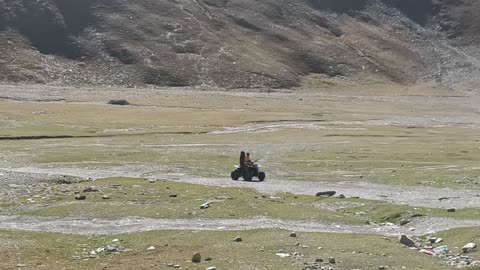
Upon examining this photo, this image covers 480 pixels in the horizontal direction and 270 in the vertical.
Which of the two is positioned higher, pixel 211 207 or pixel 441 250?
pixel 441 250

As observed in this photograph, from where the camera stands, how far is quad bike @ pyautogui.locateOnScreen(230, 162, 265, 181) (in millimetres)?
57344

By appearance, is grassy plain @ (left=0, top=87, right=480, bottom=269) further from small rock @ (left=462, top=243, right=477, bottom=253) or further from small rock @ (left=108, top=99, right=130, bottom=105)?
small rock @ (left=108, top=99, right=130, bottom=105)

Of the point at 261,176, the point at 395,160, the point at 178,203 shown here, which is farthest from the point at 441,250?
the point at 395,160

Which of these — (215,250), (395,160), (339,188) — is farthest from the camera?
(395,160)

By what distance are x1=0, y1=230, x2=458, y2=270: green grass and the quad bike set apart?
23.4 m

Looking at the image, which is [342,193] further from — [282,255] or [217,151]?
[217,151]

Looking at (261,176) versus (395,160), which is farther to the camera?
(395,160)

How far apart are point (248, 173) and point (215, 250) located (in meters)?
28.0

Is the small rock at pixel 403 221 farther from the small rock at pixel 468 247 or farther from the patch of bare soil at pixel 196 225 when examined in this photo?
the small rock at pixel 468 247

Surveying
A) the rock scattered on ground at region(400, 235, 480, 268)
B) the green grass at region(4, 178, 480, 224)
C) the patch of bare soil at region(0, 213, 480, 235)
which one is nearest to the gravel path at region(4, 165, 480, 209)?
the green grass at region(4, 178, 480, 224)

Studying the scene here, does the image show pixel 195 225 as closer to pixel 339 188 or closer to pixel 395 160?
pixel 339 188

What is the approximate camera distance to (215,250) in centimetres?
2942

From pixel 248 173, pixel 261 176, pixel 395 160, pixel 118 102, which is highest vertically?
pixel 248 173

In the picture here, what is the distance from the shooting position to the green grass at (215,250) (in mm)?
26812
